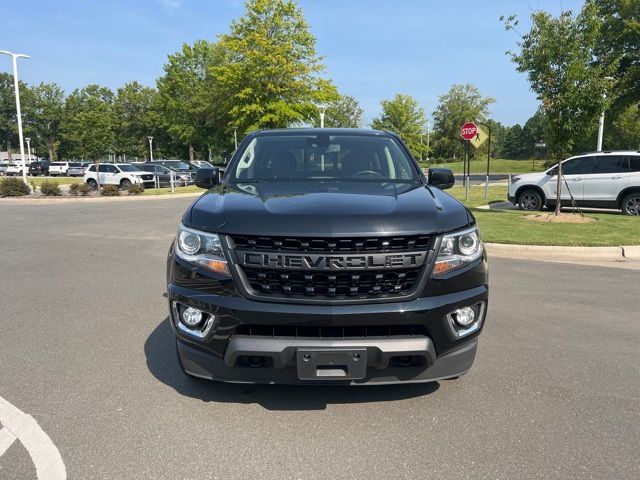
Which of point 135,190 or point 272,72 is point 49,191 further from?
point 272,72

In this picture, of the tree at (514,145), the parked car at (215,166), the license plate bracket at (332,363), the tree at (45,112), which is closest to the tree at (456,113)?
the tree at (514,145)

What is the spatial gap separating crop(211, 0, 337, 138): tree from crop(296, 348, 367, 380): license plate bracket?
1214 inches

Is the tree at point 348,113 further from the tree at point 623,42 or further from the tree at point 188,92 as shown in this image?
the tree at point 623,42

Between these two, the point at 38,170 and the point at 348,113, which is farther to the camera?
the point at 348,113

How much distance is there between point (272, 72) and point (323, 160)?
30227 mm

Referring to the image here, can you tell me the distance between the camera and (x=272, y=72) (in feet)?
107

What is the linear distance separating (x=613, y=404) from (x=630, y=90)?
1195 inches

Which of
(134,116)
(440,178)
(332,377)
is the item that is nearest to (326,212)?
(332,377)

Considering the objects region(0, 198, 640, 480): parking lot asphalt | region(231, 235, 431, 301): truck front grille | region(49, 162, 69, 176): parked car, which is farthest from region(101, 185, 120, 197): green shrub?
region(49, 162, 69, 176): parked car

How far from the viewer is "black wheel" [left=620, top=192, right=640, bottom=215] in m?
13.4

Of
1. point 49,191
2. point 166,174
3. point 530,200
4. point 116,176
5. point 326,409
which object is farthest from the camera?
point 166,174

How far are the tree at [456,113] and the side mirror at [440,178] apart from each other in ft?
268

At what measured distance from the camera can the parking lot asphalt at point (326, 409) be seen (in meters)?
2.65

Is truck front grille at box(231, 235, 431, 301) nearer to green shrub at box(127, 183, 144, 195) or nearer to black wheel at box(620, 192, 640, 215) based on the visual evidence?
black wheel at box(620, 192, 640, 215)
